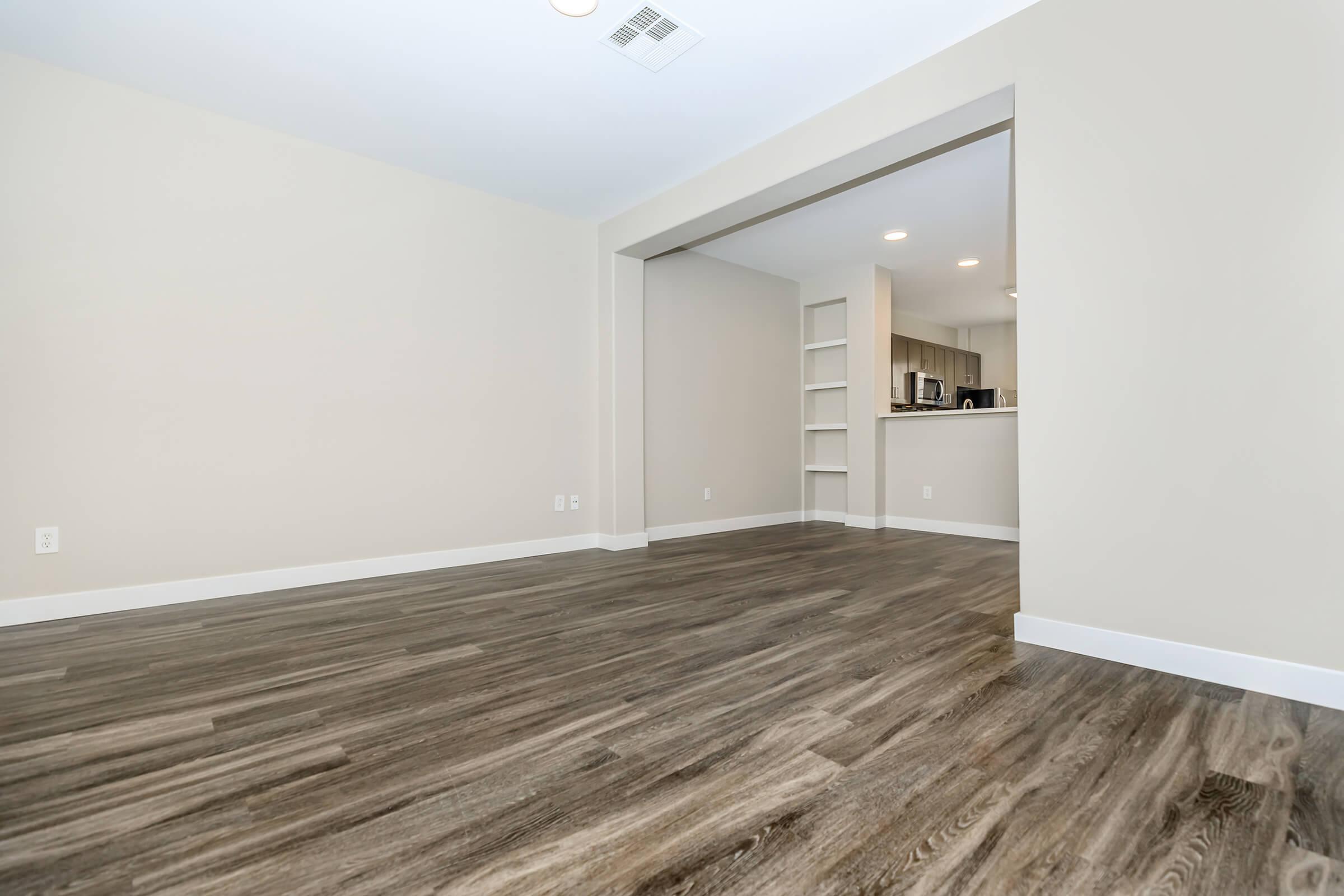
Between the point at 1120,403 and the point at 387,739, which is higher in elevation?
the point at 1120,403

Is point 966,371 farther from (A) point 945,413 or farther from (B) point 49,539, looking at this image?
(B) point 49,539

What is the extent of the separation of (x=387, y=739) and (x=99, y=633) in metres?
1.88

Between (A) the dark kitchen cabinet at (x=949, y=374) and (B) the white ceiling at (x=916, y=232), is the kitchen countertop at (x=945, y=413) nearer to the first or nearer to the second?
(B) the white ceiling at (x=916, y=232)

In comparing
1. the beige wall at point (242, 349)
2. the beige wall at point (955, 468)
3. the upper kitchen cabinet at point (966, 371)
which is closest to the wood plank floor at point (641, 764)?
the beige wall at point (242, 349)

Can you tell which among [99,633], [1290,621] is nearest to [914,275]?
[1290,621]

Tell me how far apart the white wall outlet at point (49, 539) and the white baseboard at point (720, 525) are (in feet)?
11.5

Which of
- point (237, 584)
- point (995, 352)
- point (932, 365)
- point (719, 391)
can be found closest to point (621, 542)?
point (719, 391)

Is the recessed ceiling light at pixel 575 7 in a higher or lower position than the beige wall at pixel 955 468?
higher

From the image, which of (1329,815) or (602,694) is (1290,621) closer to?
(1329,815)

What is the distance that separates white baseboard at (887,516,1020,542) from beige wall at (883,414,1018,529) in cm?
3

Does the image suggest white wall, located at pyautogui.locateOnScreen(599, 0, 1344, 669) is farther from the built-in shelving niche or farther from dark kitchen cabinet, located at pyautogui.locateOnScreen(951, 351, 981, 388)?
dark kitchen cabinet, located at pyautogui.locateOnScreen(951, 351, 981, 388)

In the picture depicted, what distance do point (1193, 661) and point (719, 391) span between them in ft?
13.6

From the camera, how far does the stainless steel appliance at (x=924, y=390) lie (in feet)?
23.3

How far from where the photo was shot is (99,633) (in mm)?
2617
